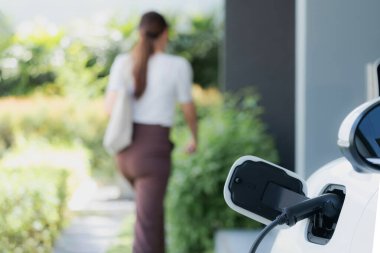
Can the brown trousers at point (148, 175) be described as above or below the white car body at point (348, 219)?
below

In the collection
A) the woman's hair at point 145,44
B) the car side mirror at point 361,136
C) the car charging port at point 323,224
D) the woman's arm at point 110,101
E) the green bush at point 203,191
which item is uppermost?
the car side mirror at point 361,136

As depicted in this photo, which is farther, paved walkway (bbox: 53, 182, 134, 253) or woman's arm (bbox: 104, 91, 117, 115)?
paved walkway (bbox: 53, 182, 134, 253)

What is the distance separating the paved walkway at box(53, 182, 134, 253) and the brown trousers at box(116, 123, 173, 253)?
1.53m

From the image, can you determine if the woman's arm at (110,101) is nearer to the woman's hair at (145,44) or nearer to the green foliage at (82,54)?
the woman's hair at (145,44)

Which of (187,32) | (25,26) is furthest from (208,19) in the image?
(25,26)

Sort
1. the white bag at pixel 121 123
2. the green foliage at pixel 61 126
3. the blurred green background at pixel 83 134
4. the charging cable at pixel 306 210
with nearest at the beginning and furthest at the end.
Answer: the charging cable at pixel 306 210
the white bag at pixel 121 123
the blurred green background at pixel 83 134
the green foliage at pixel 61 126

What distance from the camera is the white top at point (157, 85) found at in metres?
5.92

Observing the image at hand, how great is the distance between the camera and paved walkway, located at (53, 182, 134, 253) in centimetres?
833

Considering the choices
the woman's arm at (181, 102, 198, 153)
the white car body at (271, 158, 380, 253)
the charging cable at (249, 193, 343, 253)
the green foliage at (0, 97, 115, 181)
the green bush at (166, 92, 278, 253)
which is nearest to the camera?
the white car body at (271, 158, 380, 253)

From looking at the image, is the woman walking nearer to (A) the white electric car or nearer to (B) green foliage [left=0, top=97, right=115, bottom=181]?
(A) the white electric car

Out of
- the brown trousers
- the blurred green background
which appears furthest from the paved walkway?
the brown trousers

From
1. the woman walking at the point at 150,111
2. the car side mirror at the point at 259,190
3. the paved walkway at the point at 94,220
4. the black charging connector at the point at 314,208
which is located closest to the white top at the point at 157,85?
the woman walking at the point at 150,111

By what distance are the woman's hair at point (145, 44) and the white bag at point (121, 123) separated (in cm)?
11

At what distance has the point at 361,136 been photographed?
1.76 metres
